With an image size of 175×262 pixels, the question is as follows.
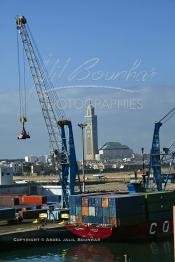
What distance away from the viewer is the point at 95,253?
51.3 metres

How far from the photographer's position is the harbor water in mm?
48719

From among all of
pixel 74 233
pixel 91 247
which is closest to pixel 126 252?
pixel 91 247

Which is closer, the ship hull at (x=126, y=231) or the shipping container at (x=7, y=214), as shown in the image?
the ship hull at (x=126, y=231)

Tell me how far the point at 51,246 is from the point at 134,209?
9.99m

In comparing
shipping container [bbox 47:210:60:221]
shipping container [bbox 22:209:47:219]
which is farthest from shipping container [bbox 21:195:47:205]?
shipping container [bbox 47:210:60:221]

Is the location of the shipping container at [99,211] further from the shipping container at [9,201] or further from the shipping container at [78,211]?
the shipping container at [9,201]

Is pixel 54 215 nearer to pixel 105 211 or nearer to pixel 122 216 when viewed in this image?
pixel 105 211

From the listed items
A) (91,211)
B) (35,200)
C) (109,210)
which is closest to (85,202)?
(91,211)

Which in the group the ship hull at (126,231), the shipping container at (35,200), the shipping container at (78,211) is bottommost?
the ship hull at (126,231)

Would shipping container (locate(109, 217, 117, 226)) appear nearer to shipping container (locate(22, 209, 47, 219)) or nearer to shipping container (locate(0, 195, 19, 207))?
shipping container (locate(22, 209, 47, 219))

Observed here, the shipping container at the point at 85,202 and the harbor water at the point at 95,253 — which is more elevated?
the shipping container at the point at 85,202

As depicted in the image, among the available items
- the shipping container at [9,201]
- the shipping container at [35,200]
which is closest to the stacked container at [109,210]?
the shipping container at [35,200]

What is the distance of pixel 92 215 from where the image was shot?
5794cm

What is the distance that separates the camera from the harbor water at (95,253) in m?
48.7
